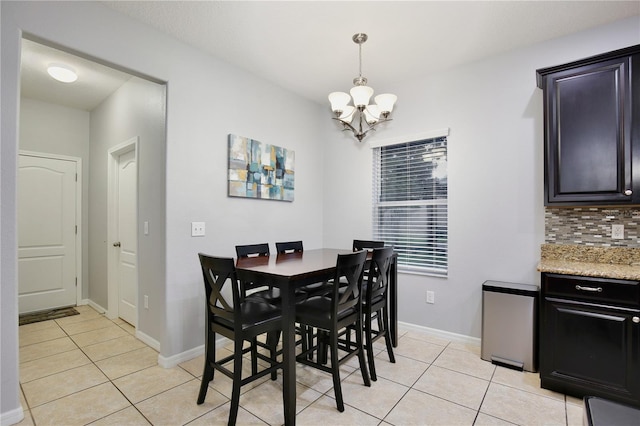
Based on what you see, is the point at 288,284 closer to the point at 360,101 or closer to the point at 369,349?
the point at 369,349

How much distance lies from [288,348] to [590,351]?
1987mm

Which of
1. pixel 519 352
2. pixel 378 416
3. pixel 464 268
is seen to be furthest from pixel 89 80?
pixel 519 352

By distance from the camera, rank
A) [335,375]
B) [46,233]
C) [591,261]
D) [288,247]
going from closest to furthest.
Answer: [335,375] < [591,261] < [288,247] < [46,233]

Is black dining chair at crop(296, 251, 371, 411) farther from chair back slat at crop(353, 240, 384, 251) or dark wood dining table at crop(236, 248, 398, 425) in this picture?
chair back slat at crop(353, 240, 384, 251)

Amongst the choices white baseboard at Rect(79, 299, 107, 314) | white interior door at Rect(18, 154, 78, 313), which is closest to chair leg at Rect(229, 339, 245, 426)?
white baseboard at Rect(79, 299, 107, 314)

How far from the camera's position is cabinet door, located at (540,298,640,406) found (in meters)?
1.94

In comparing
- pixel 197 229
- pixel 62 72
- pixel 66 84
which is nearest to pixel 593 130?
pixel 197 229

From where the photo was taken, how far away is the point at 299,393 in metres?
2.16

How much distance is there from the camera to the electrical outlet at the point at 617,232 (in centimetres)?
238

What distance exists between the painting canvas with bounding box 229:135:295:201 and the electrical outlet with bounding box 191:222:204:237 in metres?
0.44

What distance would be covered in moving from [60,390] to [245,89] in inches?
118

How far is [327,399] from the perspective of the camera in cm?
210

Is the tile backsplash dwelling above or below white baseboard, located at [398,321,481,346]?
above

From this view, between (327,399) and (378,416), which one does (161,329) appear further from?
(378,416)
